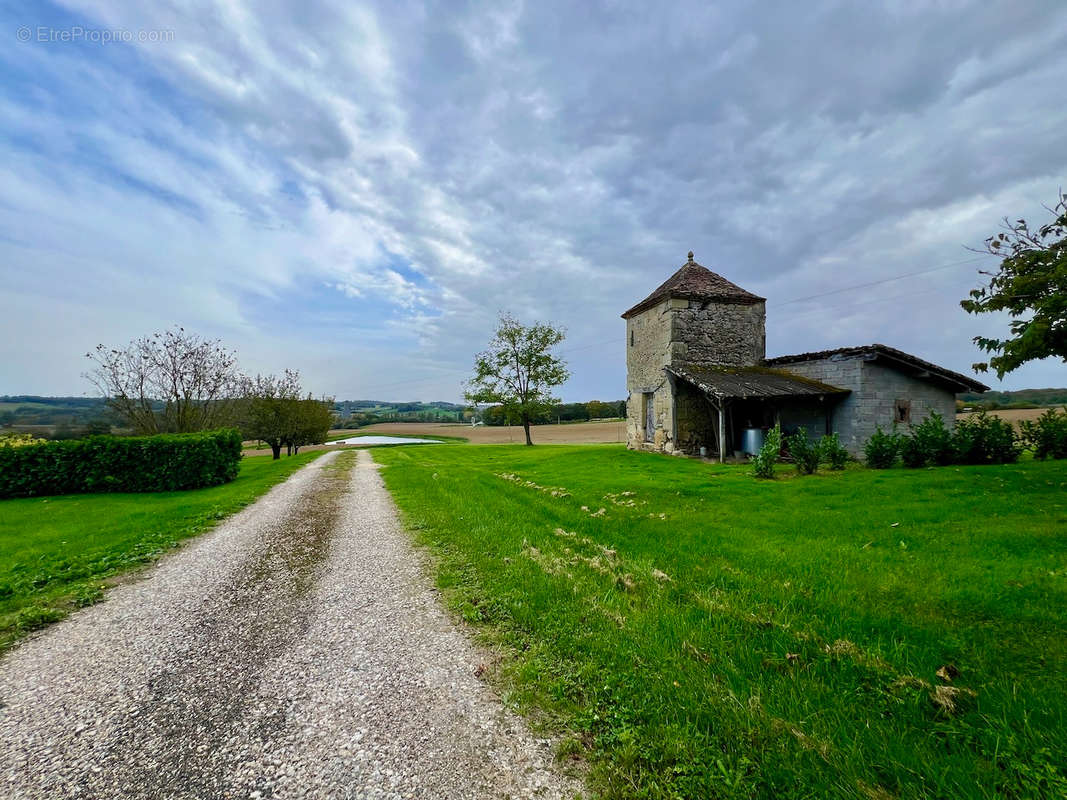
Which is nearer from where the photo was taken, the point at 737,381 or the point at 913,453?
the point at 913,453

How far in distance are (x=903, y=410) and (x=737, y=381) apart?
20.6 ft

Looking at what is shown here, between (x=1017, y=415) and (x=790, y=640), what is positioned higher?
(x=1017, y=415)

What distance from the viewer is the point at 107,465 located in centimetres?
1508

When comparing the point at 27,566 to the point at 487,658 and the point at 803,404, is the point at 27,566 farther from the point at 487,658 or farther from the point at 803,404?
the point at 803,404

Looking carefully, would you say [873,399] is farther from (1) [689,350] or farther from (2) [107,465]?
(2) [107,465]

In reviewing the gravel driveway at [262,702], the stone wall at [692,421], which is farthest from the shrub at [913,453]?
the gravel driveway at [262,702]

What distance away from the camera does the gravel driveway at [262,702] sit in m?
2.30

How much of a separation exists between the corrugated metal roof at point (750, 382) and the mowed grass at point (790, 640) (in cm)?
841

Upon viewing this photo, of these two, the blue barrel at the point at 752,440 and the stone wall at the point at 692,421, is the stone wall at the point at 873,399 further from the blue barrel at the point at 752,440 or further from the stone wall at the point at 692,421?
the stone wall at the point at 692,421

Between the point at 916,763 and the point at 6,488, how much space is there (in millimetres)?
23630

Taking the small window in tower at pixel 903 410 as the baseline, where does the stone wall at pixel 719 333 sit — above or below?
above

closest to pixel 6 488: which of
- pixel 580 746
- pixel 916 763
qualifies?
pixel 580 746

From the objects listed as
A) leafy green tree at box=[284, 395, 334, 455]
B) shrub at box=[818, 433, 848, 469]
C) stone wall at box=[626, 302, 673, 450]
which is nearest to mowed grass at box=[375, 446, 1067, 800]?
shrub at box=[818, 433, 848, 469]

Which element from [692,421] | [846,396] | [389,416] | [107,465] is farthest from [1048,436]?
[389,416]
